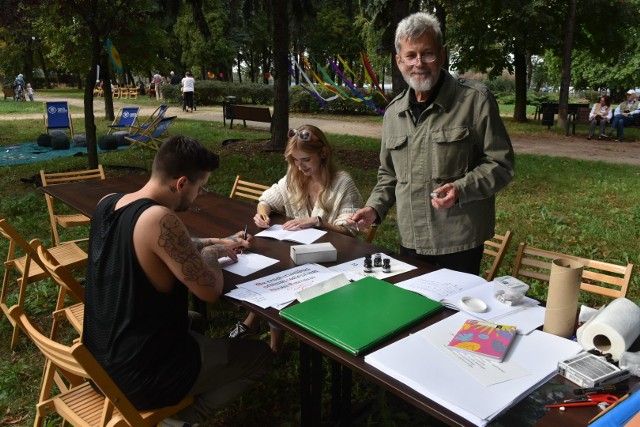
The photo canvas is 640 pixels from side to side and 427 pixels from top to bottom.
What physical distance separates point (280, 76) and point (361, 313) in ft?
29.0

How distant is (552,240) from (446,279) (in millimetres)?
3620

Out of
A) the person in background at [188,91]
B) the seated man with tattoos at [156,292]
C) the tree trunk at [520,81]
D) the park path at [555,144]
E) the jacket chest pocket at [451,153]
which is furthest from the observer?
the person in background at [188,91]

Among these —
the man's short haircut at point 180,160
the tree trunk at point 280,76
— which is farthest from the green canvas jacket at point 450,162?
the tree trunk at point 280,76

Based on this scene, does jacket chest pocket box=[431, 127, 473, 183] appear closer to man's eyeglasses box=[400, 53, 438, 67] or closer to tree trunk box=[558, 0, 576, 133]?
man's eyeglasses box=[400, 53, 438, 67]

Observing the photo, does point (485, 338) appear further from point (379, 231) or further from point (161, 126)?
point (161, 126)

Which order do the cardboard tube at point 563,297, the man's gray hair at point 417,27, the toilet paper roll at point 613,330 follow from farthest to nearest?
the man's gray hair at point 417,27
the cardboard tube at point 563,297
the toilet paper roll at point 613,330

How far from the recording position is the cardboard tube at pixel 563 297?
4.97ft

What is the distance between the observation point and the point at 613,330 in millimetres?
1409

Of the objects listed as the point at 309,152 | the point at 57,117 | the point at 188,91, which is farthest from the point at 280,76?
the point at 188,91

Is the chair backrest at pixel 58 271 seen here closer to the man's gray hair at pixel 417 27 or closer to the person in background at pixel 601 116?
the man's gray hair at pixel 417 27

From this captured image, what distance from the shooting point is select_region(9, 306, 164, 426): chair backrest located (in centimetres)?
153

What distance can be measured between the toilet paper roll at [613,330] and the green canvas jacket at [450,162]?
856mm

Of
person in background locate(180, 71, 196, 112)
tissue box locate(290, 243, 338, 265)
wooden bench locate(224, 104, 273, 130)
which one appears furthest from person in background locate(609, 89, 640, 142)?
person in background locate(180, 71, 196, 112)

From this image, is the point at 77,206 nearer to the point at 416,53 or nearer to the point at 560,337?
the point at 416,53
